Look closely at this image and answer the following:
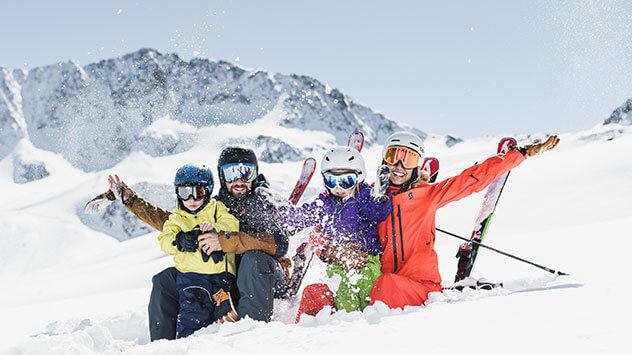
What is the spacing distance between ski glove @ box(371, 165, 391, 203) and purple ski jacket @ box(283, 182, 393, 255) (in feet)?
0.17

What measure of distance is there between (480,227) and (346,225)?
2.44 metres

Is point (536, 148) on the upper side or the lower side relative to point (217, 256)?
upper

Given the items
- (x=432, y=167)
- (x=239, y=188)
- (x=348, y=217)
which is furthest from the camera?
(x=432, y=167)

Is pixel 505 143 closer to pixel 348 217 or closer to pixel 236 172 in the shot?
pixel 348 217

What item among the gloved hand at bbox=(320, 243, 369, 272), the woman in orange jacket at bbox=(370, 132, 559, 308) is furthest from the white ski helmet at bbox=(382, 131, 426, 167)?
the gloved hand at bbox=(320, 243, 369, 272)

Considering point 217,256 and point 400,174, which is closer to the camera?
point 217,256

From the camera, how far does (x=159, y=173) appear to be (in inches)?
5595

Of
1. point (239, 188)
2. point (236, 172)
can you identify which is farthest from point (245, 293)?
point (236, 172)

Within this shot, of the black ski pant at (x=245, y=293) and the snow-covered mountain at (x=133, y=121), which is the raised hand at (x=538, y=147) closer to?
the black ski pant at (x=245, y=293)

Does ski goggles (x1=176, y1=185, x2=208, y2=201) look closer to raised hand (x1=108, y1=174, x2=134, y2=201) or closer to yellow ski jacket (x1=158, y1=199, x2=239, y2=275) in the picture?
yellow ski jacket (x1=158, y1=199, x2=239, y2=275)

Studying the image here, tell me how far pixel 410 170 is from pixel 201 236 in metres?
2.02

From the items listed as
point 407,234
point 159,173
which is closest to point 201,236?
point 407,234

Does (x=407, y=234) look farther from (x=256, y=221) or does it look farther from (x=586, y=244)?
(x=586, y=244)

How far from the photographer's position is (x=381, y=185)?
4.17m
